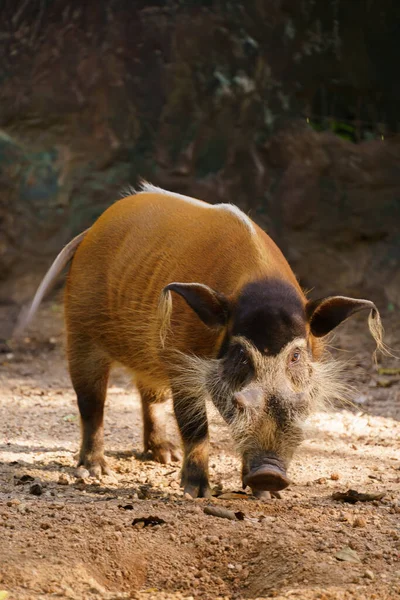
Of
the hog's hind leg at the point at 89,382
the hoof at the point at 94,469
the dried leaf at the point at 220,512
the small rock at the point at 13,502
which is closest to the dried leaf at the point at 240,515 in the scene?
the dried leaf at the point at 220,512

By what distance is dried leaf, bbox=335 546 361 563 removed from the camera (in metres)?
3.58

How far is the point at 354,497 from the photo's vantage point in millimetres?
4512

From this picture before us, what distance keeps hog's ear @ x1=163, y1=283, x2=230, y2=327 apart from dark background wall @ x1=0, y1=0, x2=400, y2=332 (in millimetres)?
4935

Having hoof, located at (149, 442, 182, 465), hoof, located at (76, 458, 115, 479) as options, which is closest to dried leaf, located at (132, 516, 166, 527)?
hoof, located at (76, 458, 115, 479)

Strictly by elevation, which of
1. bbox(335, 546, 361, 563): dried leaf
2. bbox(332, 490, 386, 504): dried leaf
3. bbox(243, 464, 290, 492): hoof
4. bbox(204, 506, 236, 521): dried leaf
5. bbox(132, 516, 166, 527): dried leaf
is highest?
bbox(335, 546, 361, 563): dried leaf

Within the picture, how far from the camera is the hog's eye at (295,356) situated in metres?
4.29

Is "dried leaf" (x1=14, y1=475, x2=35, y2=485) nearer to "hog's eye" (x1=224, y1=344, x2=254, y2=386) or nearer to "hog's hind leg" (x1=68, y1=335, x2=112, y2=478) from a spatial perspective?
"hog's hind leg" (x1=68, y1=335, x2=112, y2=478)

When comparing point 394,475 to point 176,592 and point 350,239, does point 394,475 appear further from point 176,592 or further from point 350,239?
point 350,239

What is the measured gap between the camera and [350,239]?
9.35m

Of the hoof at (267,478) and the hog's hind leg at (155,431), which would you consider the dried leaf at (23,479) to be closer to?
the hog's hind leg at (155,431)

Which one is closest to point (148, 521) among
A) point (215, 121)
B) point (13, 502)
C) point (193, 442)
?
point (13, 502)

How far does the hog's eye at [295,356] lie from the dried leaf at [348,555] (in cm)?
94

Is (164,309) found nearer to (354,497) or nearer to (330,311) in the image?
Answer: (330,311)

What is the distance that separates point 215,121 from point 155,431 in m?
4.55
